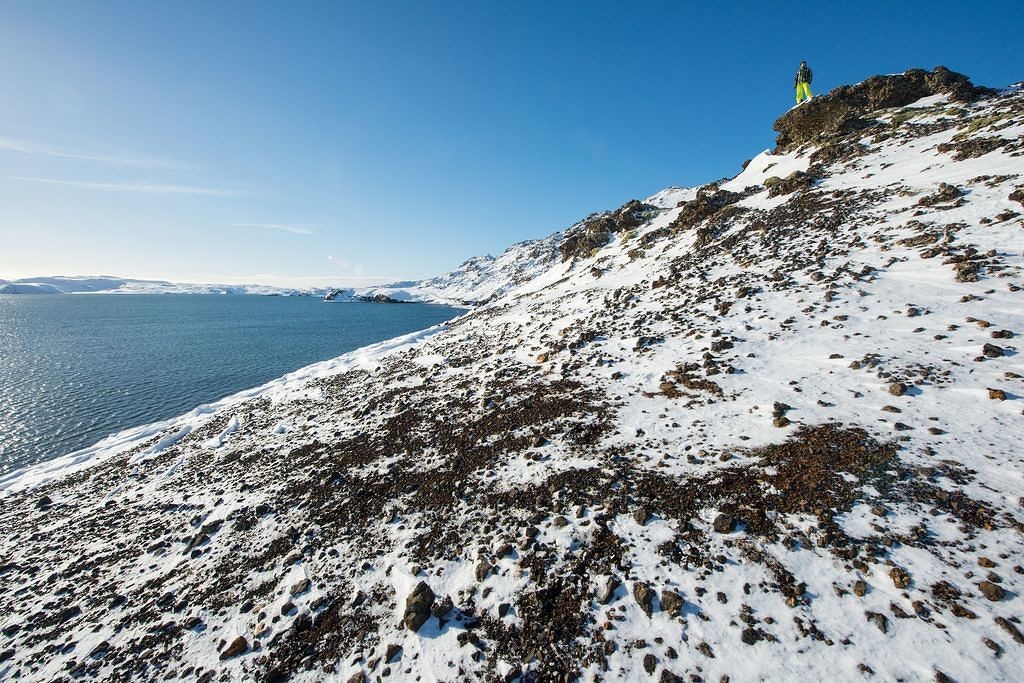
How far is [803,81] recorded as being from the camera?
151ft

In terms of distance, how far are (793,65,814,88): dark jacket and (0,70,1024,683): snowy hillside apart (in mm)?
24632

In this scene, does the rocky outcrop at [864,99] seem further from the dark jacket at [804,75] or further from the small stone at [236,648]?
the small stone at [236,648]

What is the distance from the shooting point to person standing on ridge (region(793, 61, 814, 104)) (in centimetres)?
4494

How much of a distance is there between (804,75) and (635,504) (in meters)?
58.4

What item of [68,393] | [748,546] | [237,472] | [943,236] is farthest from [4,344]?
[943,236]

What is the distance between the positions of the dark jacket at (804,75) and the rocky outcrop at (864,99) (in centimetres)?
249

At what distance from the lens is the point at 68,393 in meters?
37.6

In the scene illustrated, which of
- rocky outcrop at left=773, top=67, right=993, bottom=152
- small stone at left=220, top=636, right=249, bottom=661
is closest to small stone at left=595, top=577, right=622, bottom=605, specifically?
small stone at left=220, top=636, right=249, bottom=661

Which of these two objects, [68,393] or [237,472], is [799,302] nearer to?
[237,472]

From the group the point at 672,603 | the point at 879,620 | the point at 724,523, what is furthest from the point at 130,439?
the point at 879,620

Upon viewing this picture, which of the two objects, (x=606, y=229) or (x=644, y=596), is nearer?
(x=644, y=596)

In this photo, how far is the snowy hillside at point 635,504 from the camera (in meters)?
7.27

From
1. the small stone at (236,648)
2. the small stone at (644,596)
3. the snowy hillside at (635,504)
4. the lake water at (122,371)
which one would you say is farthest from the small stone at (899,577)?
the lake water at (122,371)

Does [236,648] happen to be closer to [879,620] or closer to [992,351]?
[879,620]
